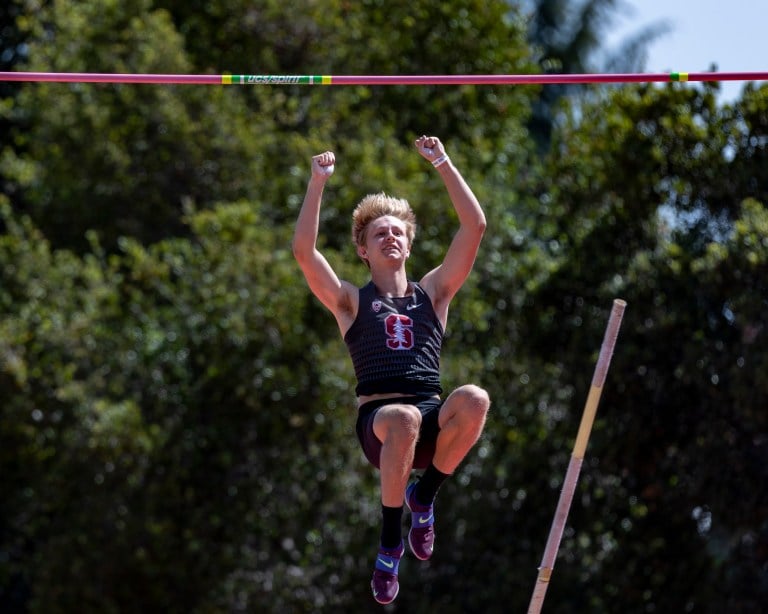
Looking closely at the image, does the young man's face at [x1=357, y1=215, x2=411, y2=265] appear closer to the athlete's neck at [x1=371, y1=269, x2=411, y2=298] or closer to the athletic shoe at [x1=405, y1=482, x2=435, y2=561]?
the athlete's neck at [x1=371, y1=269, x2=411, y2=298]

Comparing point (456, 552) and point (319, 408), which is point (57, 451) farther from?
point (456, 552)

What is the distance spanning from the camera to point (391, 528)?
589 cm

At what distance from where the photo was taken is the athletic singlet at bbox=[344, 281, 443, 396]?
595 centimetres

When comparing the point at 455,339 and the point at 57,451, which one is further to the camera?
the point at 57,451

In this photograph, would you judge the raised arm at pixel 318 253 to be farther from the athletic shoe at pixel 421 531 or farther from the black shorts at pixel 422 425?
the athletic shoe at pixel 421 531

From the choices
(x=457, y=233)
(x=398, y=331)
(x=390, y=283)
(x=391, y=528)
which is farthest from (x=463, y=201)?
(x=391, y=528)

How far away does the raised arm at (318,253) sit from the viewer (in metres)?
5.98

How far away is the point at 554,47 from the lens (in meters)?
21.6

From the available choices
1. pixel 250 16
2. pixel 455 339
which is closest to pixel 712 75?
pixel 455 339

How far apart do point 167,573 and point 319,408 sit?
80.0 inches

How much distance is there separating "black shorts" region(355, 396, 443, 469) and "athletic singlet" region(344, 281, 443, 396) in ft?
0.14

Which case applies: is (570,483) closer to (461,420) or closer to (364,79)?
(461,420)

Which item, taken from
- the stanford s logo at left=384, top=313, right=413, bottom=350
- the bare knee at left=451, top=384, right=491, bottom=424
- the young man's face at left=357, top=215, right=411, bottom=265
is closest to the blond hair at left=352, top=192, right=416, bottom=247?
the young man's face at left=357, top=215, right=411, bottom=265

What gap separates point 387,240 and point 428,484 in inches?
43.2
